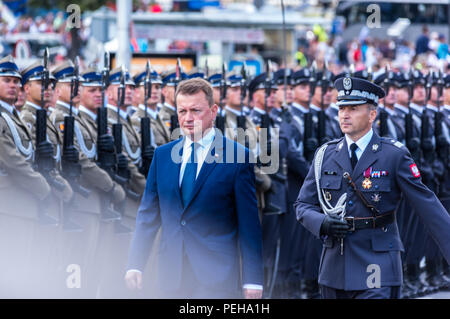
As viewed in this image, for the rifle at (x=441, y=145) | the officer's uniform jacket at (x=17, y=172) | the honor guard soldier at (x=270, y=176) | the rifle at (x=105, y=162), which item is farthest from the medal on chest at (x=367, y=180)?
the rifle at (x=441, y=145)

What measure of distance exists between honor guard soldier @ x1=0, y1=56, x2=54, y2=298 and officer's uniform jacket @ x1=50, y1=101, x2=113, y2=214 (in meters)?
0.62

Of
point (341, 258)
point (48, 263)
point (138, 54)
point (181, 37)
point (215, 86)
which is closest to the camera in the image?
point (341, 258)

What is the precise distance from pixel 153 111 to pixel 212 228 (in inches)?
179

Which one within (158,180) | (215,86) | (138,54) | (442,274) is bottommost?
(442,274)

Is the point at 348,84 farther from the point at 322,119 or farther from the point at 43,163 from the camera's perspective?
the point at 322,119

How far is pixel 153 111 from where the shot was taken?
1042cm

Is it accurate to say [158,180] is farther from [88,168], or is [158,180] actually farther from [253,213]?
[88,168]

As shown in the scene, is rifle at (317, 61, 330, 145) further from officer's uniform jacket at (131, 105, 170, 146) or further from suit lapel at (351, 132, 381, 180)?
suit lapel at (351, 132, 381, 180)

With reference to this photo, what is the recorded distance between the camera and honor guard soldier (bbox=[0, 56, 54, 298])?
8.11 metres

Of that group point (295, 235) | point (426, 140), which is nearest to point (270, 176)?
point (295, 235)

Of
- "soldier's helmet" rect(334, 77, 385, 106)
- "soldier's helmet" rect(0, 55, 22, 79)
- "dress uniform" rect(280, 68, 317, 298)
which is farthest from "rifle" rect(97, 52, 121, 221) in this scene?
"soldier's helmet" rect(334, 77, 385, 106)

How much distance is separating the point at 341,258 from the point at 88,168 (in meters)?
3.15

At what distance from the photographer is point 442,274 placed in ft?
38.8
